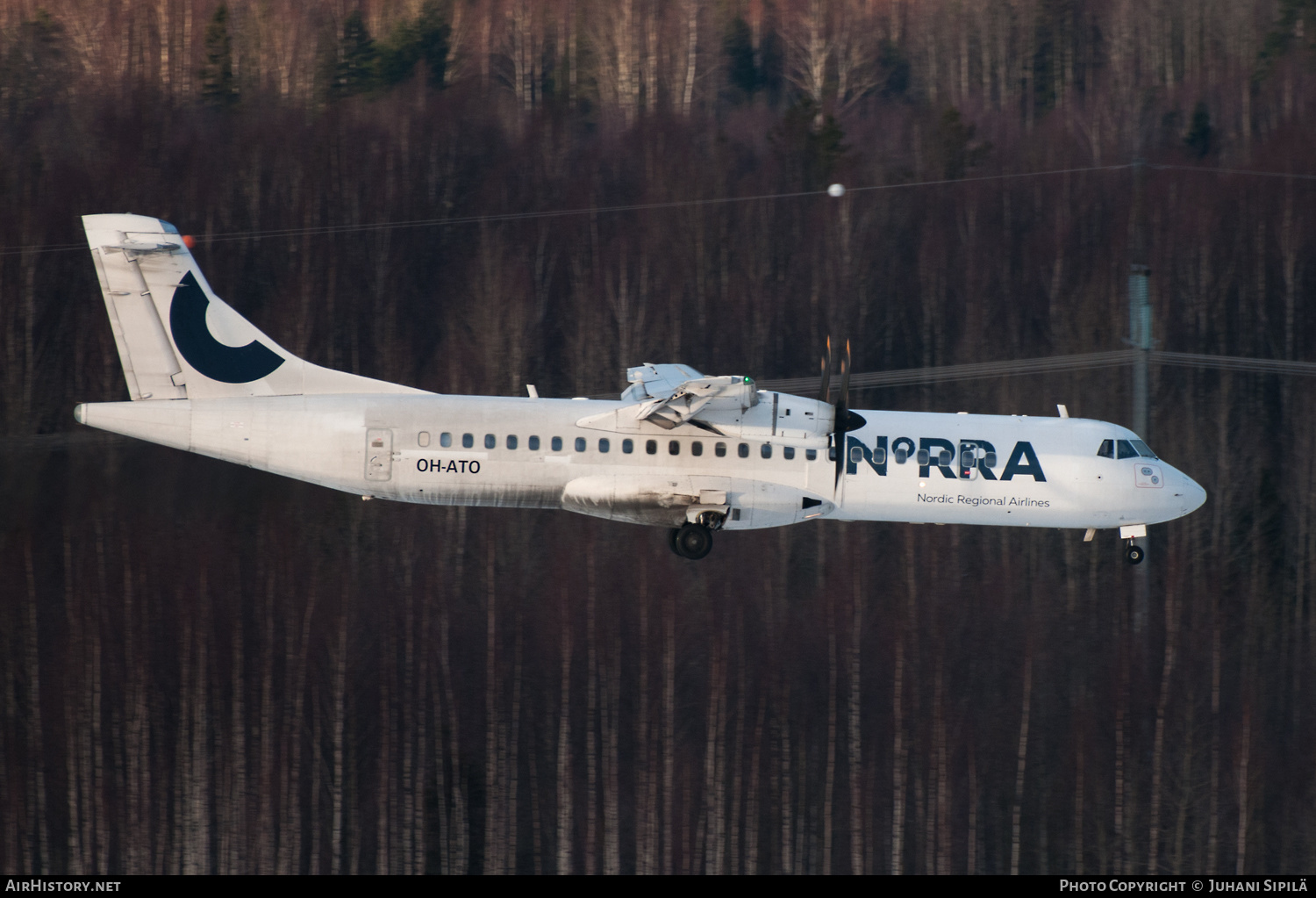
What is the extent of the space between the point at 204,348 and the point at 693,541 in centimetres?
813

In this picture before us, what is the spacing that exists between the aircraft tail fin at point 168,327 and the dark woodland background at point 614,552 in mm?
11311

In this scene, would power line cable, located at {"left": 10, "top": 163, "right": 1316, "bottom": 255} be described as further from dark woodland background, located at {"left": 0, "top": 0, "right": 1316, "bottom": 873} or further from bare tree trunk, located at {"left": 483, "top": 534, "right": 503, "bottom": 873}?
bare tree trunk, located at {"left": 483, "top": 534, "right": 503, "bottom": 873}

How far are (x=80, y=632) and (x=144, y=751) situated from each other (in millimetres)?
3381

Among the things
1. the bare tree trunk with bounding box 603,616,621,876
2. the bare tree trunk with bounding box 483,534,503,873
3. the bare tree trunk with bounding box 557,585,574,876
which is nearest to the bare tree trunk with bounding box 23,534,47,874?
the bare tree trunk with bounding box 483,534,503,873

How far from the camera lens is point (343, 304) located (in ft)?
129

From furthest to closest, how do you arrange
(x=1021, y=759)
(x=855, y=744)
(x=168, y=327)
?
(x=855, y=744), (x=1021, y=759), (x=168, y=327)

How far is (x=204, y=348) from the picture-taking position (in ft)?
74.8

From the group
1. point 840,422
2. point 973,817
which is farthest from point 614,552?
point 840,422

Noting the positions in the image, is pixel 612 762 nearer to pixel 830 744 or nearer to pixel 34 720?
pixel 830 744

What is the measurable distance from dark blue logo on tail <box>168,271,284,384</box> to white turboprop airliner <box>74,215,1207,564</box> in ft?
0.06

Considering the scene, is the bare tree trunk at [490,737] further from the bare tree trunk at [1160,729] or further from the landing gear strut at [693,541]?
the bare tree trunk at [1160,729]

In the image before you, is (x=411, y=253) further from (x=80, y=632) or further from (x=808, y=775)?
(x=808, y=775)

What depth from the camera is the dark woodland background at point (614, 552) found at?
33312 mm

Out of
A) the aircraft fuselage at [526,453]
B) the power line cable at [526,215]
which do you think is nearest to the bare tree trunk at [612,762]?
the power line cable at [526,215]
